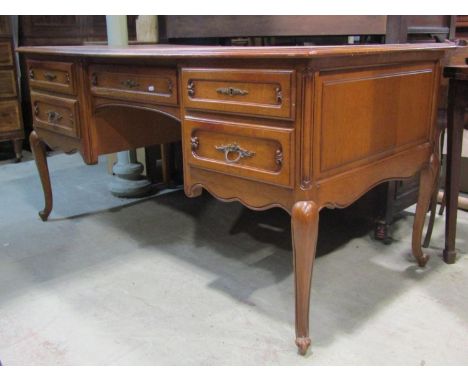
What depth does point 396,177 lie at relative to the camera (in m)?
1.67

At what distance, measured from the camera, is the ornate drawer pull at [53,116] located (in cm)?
214

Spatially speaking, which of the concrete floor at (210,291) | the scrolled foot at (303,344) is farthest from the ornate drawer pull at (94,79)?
the scrolled foot at (303,344)

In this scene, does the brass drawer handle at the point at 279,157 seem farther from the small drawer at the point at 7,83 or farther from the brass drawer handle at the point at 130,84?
the small drawer at the point at 7,83

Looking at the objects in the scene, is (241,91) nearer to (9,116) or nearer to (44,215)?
(44,215)

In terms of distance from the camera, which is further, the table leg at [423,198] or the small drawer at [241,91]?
the table leg at [423,198]

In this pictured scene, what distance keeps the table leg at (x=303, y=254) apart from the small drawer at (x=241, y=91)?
242 mm

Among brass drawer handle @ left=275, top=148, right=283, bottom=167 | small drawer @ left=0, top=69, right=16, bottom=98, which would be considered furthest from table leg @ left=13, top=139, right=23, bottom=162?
→ brass drawer handle @ left=275, top=148, right=283, bottom=167

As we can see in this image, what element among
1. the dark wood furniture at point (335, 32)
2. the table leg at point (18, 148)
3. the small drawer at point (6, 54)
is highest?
the dark wood furniture at point (335, 32)

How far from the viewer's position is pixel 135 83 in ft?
5.65

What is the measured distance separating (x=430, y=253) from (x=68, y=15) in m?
3.00

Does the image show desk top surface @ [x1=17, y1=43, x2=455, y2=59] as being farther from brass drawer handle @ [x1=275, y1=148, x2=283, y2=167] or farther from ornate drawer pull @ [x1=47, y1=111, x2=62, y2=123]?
ornate drawer pull @ [x1=47, y1=111, x2=62, y2=123]

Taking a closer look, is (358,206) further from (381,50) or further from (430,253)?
(381,50)

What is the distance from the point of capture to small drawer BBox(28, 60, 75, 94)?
1.99 metres

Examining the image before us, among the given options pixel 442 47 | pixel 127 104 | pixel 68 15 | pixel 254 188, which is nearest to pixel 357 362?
pixel 254 188
